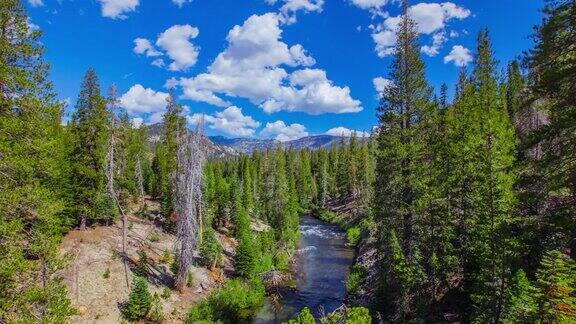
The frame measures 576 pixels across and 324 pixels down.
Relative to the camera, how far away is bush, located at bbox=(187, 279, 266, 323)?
28883 millimetres

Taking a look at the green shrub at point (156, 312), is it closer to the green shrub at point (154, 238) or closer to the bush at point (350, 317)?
the green shrub at point (154, 238)

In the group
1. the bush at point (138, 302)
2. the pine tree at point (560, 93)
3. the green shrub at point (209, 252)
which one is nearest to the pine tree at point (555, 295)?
the pine tree at point (560, 93)

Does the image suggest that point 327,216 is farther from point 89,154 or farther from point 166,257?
point 89,154

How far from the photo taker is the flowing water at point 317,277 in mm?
33250

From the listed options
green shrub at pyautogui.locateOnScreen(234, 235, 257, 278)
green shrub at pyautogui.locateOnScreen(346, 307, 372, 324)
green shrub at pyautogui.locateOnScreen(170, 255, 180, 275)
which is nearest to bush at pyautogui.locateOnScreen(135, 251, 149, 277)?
green shrub at pyautogui.locateOnScreen(170, 255, 180, 275)

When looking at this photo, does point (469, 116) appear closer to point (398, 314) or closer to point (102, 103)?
point (398, 314)

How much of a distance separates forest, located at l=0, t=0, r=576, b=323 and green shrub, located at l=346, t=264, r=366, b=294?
15cm

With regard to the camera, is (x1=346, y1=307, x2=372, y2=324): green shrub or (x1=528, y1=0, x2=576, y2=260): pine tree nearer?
(x1=346, y1=307, x2=372, y2=324): green shrub

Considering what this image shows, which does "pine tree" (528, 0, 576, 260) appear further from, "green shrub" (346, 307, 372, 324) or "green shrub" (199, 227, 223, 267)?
"green shrub" (199, 227, 223, 267)

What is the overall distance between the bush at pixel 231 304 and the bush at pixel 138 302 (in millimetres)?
3069

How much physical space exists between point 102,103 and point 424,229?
29025 millimetres

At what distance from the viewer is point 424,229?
2756 cm

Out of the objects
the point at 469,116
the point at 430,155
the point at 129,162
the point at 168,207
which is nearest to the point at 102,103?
the point at 168,207

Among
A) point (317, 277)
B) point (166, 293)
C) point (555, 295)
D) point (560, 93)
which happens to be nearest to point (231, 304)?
point (166, 293)
